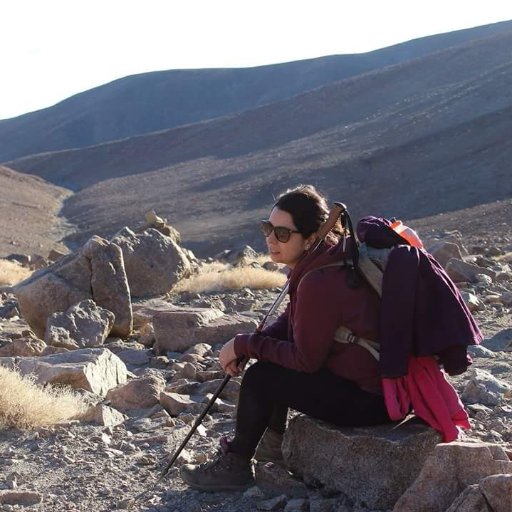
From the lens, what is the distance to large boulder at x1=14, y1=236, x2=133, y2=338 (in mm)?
10359

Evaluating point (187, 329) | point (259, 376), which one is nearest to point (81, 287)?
point (187, 329)

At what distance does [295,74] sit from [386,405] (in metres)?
110

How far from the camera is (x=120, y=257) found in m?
10.9

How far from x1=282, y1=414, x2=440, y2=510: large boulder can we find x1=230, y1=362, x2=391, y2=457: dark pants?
0.08 m

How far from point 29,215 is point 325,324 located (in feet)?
170

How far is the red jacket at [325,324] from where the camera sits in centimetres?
425

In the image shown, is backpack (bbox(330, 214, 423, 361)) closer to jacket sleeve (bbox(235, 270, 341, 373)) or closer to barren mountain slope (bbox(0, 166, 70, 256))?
jacket sleeve (bbox(235, 270, 341, 373))

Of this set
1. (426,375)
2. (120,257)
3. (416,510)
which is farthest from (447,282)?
(120,257)

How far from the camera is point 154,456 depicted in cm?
546

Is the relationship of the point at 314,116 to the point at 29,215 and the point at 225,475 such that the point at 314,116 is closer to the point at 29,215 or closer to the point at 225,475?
the point at 29,215

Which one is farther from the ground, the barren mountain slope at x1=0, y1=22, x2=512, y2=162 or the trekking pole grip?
the barren mountain slope at x1=0, y1=22, x2=512, y2=162

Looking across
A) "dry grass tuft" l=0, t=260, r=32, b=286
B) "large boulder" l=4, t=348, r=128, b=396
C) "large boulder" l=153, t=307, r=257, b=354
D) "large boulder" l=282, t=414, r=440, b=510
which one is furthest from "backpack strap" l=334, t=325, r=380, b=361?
"dry grass tuft" l=0, t=260, r=32, b=286

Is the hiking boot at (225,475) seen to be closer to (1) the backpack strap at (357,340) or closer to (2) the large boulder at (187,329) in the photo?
(1) the backpack strap at (357,340)

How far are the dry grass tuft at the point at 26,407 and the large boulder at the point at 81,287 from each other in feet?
13.4
